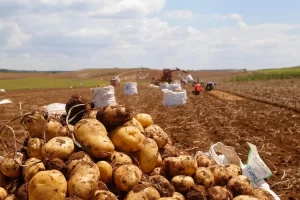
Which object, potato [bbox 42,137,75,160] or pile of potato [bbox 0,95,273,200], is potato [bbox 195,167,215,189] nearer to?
pile of potato [bbox 0,95,273,200]

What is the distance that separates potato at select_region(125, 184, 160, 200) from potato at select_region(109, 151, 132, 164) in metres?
0.52

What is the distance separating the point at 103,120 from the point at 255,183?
2325 millimetres

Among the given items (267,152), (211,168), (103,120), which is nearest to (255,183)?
(211,168)

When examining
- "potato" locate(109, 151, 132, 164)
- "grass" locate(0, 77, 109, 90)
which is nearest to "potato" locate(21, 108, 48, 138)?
"potato" locate(109, 151, 132, 164)

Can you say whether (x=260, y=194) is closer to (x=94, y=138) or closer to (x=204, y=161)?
(x=204, y=161)

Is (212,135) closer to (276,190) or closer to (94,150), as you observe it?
(276,190)

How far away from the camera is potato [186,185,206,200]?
13.7ft

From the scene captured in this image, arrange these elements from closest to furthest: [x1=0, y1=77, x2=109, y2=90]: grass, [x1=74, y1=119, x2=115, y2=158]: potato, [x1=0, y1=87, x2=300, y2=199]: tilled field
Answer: [x1=74, y1=119, x2=115, y2=158]: potato < [x1=0, y1=87, x2=300, y2=199]: tilled field < [x1=0, y1=77, x2=109, y2=90]: grass

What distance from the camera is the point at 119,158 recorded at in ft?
14.6

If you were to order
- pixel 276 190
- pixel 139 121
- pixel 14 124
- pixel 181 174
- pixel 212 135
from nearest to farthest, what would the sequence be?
pixel 181 174
pixel 139 121
pixel 276 190
pixel 212 135
pixel 14 124

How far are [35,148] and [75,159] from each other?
2.24ft

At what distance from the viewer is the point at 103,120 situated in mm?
4762

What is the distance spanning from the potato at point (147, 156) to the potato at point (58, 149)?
0.89m

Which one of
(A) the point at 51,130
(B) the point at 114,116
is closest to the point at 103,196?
(B) the point at 114,116
